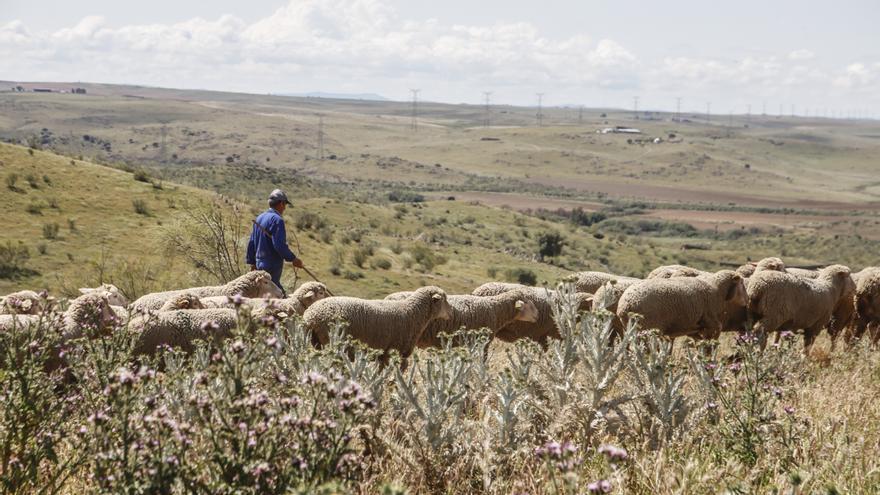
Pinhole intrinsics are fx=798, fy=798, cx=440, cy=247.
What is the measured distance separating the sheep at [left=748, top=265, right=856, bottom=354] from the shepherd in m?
6.86

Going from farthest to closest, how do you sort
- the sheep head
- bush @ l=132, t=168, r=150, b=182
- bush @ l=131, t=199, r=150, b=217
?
1. bush @ l=132, t=168, r=150, b=182
2. bush @ l=131, t=199, r=150, b=217
3. the sheep head

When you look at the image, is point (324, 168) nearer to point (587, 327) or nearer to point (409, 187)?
point (409, 187)

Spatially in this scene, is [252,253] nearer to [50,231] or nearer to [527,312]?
[527,312]

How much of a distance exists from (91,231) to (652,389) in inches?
1061

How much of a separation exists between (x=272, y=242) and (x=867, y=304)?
9913 mm

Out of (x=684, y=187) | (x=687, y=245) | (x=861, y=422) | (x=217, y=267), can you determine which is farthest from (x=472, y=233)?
(x=684, y=187)

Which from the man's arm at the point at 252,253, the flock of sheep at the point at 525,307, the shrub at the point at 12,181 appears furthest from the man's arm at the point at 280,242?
the shrub at the point at 12,181

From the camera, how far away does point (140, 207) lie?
104 ft

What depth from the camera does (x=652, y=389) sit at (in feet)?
18.4

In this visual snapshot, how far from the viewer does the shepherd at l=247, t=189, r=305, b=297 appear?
36.4 ft

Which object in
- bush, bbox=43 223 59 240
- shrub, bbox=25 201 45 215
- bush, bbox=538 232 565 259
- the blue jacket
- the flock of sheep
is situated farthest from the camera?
bush, bbox=538 232 565 259

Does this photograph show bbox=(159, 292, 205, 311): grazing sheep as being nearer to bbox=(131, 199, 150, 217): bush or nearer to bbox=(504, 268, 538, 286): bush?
bbox=(131, 199, 150, 217): bush

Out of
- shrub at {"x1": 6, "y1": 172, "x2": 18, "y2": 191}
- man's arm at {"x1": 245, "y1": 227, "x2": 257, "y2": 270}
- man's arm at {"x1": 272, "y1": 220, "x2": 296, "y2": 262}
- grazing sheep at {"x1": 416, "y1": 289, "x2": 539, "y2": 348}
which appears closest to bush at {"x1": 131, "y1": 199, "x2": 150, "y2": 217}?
shrub at {"x1": 6, "y1": 172, "x2": 18, "y2": 191}

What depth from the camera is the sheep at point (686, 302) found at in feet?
Result: 35.6
